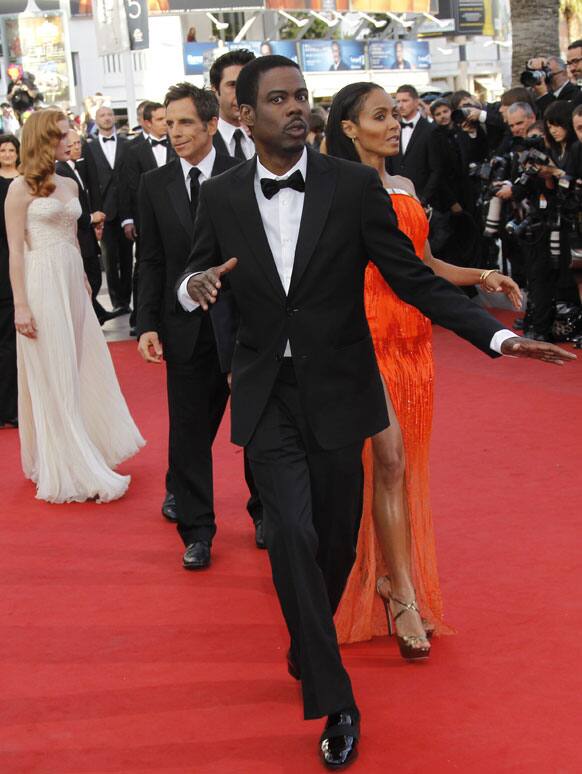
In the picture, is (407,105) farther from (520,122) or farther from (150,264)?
(150,264)

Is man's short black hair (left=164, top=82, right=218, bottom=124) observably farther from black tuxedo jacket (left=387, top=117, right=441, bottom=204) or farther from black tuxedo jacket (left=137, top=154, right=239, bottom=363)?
black tuxedo jacket (left=387, top=117, right=441, bottom=204)

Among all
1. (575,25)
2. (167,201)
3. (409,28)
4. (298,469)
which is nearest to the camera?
(298,469)

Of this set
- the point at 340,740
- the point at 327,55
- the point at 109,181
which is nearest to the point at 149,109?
the point at 109,181

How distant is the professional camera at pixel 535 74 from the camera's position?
1225 cm

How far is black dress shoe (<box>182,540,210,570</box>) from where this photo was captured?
5.69m

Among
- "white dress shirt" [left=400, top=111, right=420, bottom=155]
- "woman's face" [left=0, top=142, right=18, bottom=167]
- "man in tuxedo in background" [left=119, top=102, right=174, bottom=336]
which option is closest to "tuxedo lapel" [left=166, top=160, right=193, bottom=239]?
"woman's face" [left=0, top=142, right=18, bottom=167]

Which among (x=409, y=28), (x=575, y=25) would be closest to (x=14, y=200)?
(x=575, y=25)

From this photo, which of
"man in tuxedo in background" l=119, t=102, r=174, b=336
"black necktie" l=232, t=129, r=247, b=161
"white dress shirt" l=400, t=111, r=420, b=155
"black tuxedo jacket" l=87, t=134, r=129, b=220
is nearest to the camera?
"black necktie" l=232, t=129, r=247, b=161

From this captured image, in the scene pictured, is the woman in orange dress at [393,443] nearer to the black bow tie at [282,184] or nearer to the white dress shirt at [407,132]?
the black bow tie at [282,184]

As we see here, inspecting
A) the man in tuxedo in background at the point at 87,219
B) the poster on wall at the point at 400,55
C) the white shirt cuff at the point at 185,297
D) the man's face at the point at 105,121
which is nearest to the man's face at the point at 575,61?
the man in tuxedo in background at the point at 87,219

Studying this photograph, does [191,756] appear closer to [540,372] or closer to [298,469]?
[298,469]

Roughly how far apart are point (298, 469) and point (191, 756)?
91cm

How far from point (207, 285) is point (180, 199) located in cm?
204

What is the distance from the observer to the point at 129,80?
70.4ft
